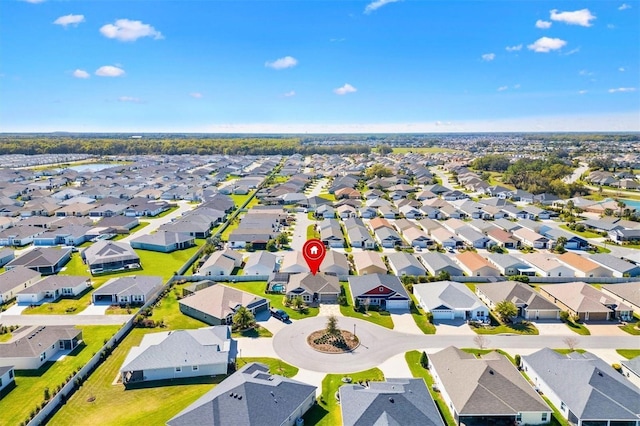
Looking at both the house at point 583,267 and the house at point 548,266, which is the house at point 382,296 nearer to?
the house at point 548,266

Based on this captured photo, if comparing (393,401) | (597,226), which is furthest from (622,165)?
(393,401)

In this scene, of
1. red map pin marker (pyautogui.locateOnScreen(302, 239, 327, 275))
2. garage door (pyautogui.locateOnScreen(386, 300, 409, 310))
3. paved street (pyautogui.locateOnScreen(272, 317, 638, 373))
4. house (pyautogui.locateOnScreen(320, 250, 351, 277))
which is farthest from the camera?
house (pyautogui.locateOnScreen(320, 250, 351, 277))

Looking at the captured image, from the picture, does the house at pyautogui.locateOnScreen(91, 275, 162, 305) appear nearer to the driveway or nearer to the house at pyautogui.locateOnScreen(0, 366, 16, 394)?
the house at pyautogui.locateOnScreen(0, 366, 16, 394)

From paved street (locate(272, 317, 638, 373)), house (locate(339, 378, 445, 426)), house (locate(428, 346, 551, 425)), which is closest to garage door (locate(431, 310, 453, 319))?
paved street (locate(272, 317, 638, 373))

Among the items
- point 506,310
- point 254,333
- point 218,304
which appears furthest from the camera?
point 218,304

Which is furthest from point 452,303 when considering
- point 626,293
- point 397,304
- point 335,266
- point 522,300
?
point 626,293

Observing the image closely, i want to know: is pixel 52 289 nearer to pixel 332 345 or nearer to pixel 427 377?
pixel 332 345

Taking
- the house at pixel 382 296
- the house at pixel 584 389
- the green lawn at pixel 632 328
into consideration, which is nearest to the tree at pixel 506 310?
the house at pixel 584 389
